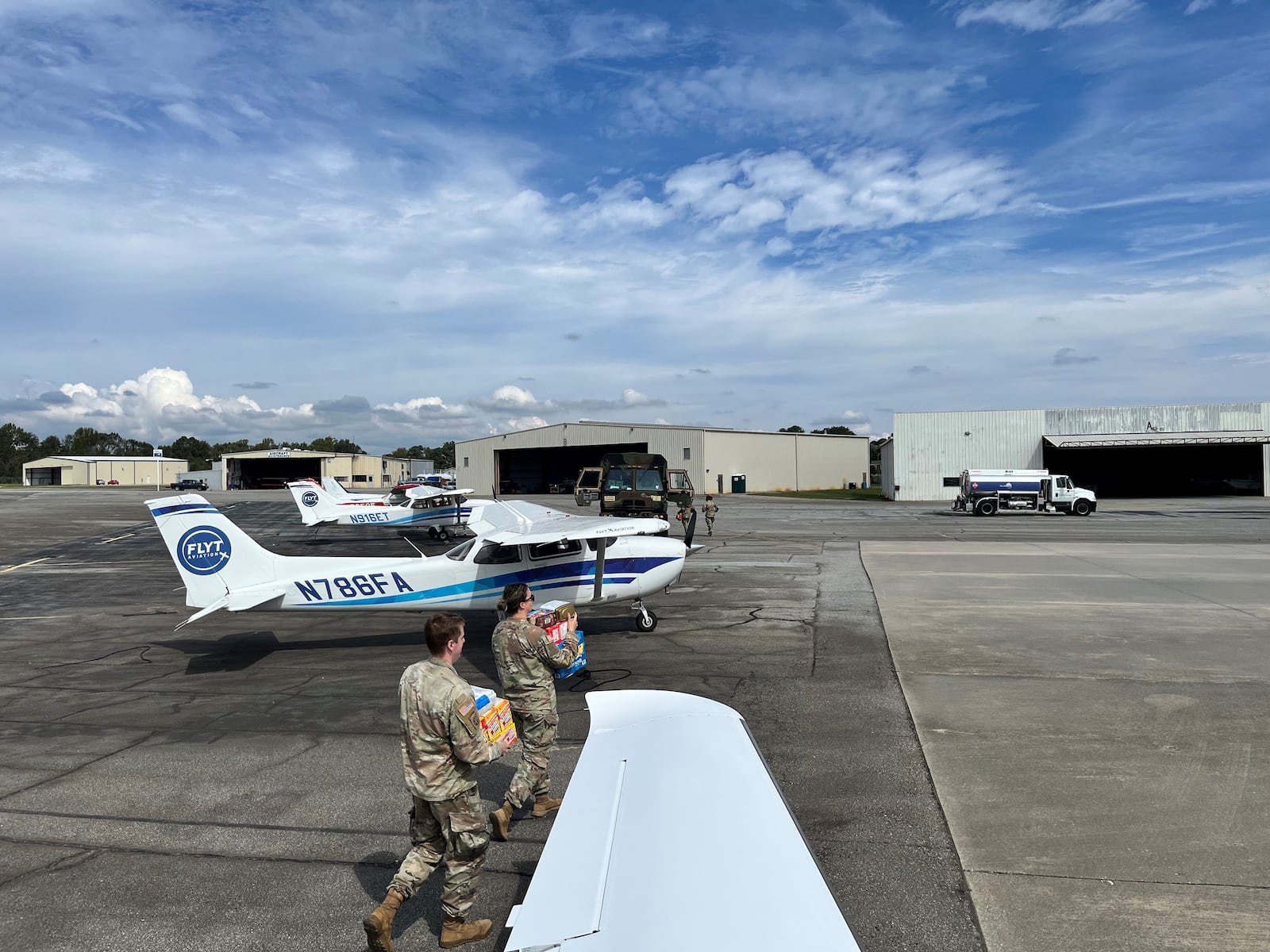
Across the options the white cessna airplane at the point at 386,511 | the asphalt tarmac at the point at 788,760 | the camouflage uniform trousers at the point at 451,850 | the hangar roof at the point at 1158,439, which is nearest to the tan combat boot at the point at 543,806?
the asphalt tarmac at the point at 788,760

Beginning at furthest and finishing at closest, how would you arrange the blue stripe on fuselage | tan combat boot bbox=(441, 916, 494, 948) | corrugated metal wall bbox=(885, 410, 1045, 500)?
corrugated metal wall bbox=(885, 410, 1045, 500) < the blue stripe on fuselage < tan combat boot bbox=(441, 916, 494, 948)

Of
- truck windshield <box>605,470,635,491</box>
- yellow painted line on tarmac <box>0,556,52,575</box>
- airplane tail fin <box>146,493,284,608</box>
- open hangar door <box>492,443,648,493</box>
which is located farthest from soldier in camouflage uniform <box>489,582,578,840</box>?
open hangar door <box>492,443,648,493</box>

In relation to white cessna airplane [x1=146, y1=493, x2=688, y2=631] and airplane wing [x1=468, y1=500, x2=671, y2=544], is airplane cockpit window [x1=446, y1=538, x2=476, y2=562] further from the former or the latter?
airplane wing [x1=468, y1=500, x2=671, y2=544]

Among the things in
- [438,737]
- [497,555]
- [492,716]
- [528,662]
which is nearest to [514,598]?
→ [528,662]

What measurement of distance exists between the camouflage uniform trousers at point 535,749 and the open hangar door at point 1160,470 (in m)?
64.2

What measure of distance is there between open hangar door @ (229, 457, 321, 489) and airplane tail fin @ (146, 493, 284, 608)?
105 m

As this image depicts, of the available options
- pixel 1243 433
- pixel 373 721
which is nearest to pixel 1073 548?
pixel 373 721

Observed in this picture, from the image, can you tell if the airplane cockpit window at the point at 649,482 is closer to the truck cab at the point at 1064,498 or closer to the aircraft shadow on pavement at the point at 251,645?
the aircraft shadow on pavement at the point at 251,645

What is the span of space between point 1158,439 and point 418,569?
201ft

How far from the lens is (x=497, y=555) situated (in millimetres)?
11383

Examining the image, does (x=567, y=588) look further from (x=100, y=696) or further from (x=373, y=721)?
(x=100, y=696)

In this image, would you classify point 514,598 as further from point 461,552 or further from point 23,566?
point 23,566

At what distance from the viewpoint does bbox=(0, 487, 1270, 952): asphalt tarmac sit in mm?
4566

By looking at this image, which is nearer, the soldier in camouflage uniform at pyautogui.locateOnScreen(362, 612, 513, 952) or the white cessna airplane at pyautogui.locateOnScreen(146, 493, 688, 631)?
the soldier in camouflage uniform at pyautogui.locateOnScreen(362, 612, 513, 952)
